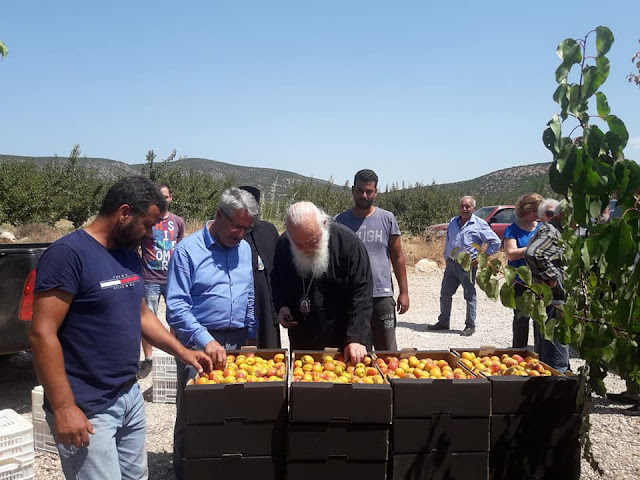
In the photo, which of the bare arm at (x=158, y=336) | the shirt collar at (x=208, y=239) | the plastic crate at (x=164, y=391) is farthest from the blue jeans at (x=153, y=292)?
the bare arm at (x=158, y=336)

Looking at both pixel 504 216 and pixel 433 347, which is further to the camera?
pixel 504 216

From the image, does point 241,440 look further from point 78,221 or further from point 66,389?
point 78,221

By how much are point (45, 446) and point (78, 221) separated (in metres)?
22.7

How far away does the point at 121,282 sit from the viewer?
2453 millimetres

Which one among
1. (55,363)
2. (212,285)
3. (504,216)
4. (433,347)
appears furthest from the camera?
(504,216)

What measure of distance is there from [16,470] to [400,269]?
3.48m

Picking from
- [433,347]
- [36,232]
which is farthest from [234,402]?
[36,232]

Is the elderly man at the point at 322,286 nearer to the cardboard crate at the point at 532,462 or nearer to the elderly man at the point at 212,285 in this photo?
the elderly man at the point at 212,285

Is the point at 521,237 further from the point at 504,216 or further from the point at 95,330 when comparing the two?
the point at 504,216

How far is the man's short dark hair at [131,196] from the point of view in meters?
2.41

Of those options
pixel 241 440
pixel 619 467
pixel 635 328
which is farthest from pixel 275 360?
pixel 619 467

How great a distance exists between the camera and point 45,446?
13.5ft

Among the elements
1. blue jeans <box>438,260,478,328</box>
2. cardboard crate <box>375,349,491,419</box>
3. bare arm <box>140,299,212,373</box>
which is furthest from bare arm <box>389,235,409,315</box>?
blue jeans <box>438,260,478,328</box>

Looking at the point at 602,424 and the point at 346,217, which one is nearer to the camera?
the point at 602,424
